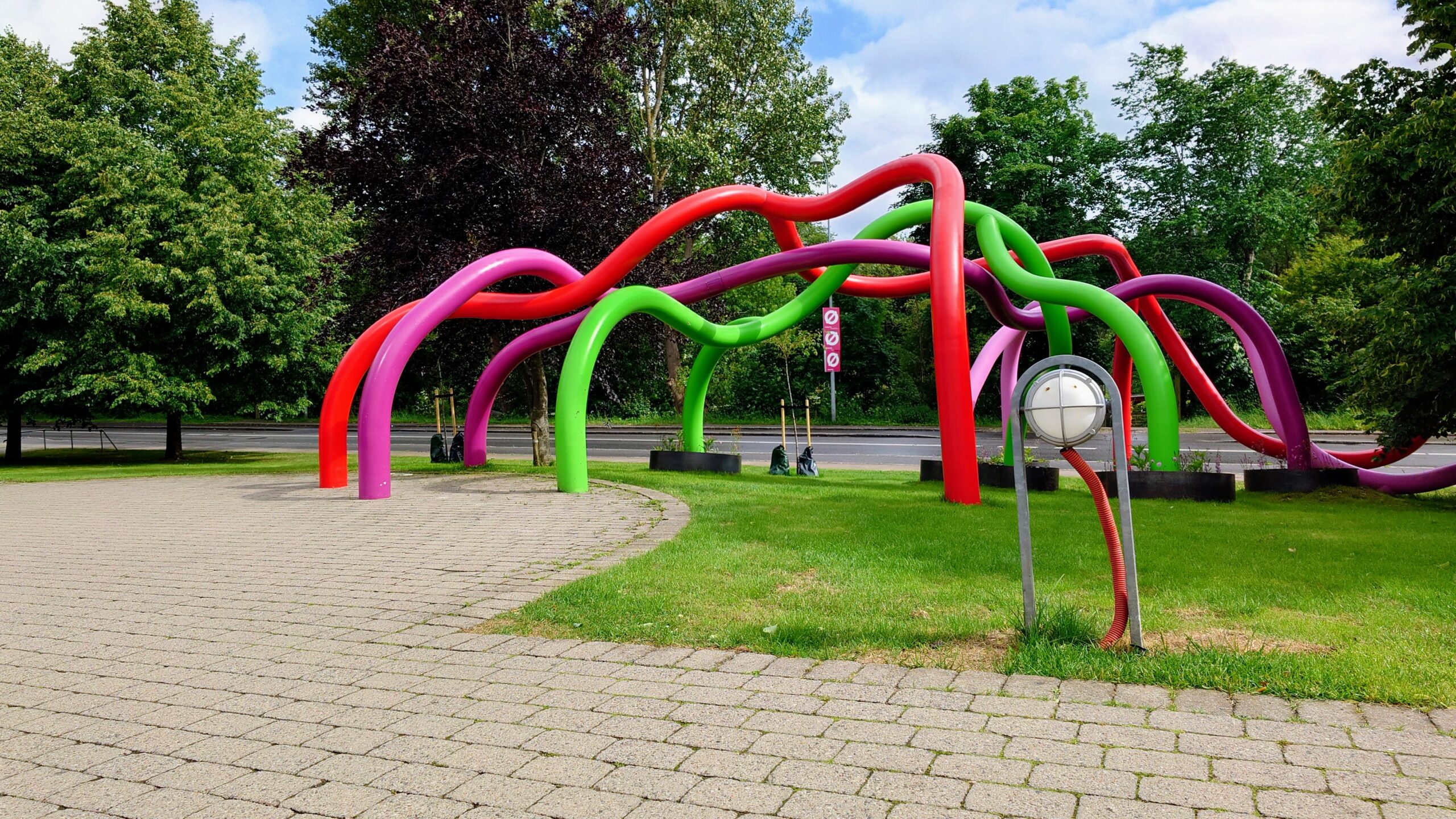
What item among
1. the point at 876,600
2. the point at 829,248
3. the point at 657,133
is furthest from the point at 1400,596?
the point at 657,133

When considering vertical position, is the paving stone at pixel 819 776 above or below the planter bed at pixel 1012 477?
below

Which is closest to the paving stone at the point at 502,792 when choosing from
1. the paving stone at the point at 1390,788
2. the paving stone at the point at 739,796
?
the paving stone at the point at 739,796

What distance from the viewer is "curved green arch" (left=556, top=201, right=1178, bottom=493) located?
36.1 feet

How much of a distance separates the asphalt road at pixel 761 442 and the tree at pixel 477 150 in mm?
4997

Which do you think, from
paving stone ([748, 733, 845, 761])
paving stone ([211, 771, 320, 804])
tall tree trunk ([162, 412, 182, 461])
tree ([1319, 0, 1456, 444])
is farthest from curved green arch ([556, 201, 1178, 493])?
tall tree trunk ([162, 412, 182, 461])

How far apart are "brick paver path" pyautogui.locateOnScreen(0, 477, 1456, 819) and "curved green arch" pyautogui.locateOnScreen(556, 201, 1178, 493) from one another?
19.3 ft

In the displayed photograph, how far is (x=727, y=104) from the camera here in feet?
103

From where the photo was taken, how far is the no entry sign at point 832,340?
794 inches

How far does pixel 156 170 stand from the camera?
19031 millimetres

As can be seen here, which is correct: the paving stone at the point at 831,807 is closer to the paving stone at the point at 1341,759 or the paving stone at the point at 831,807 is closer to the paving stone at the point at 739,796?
the paving stone at the point at 739,796

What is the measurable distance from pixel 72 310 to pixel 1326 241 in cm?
3859

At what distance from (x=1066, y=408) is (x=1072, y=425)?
9 centimetres

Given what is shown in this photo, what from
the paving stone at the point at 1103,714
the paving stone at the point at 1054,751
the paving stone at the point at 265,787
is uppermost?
the paving stone at the point at 1103,714

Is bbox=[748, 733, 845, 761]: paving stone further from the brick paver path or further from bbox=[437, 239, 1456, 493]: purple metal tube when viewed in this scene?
bbox=[437, 239, 1456, 493]: purple metal tube
